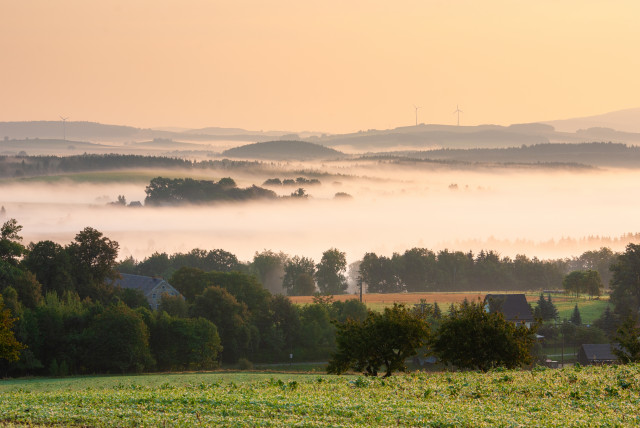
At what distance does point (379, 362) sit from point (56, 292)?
69.1m

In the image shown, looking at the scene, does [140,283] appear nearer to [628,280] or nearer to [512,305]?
[512,305]

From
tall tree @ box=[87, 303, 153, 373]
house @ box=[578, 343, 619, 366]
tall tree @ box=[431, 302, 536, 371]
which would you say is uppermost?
tall tree @ box=[431, 302, 536, 371]

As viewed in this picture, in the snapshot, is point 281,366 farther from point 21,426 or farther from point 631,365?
point 21,426

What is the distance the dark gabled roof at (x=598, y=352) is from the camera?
382 feet

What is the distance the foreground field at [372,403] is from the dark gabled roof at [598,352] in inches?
2576

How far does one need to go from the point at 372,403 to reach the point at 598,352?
3313 inches

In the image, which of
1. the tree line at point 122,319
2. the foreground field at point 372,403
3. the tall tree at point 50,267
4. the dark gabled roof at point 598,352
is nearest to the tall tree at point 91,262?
the tree line at point 122,319

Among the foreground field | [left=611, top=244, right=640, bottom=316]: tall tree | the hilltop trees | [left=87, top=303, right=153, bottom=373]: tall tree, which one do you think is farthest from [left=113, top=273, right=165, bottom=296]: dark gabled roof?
the foreground field

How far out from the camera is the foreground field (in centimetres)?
3916

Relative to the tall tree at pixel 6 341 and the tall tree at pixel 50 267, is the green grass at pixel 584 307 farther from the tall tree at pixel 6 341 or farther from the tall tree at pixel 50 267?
the tall tree at pixel 6 341

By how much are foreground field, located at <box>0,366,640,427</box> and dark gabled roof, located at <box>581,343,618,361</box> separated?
215 feet

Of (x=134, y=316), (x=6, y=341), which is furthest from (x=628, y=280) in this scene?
(x=6, y=341)

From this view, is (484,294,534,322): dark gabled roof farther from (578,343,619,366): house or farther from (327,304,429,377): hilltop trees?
(327,304,429,377): hilltop trees

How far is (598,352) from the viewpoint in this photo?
11925 centimetres
